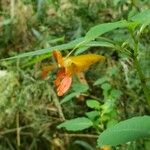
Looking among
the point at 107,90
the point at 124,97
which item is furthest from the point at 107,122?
the point at 124,97

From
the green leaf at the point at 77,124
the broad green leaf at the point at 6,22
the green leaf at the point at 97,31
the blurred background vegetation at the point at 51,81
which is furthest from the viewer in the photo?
the broad green leaf at the point at 6,22

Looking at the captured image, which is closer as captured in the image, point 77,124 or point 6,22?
point 77,124

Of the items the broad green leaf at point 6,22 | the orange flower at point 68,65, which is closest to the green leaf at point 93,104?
the orange flower at point 68,65

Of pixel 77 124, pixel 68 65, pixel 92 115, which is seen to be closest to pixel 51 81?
pixel 92 115

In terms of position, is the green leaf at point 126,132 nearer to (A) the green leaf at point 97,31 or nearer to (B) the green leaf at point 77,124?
(A) the green leaf at point 97,31

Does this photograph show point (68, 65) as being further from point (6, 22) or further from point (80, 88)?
point (6, 22)

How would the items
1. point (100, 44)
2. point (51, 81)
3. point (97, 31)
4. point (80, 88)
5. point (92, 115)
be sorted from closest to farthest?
point (97, 31) → point (100, 44) → point (92, 115) → point (80, 88) → point (51, 81)

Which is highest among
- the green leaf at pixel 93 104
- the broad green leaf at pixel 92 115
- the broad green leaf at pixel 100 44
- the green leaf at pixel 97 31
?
the green leaf at pixel 97 31
